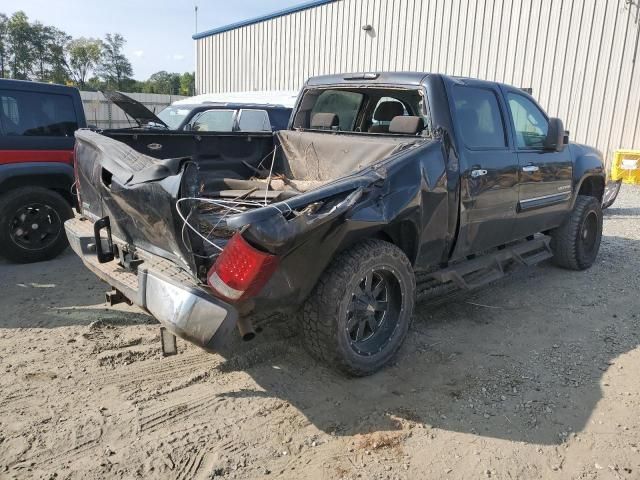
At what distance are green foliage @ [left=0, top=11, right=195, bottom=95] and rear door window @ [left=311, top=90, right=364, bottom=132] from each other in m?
37.6

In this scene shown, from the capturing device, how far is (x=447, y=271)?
166 inches

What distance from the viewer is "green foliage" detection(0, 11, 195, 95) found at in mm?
44375

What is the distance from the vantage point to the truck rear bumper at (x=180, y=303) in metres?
2.71

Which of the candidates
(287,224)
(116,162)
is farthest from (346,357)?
(116,162)

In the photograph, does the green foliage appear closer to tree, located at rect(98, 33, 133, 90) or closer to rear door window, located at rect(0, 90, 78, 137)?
tree, located at rect(98, 33, 133, 90)

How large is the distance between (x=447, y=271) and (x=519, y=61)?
38.2ft

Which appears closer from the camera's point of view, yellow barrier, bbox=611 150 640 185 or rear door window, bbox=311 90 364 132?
rear door window, bbox=311 90 364 132

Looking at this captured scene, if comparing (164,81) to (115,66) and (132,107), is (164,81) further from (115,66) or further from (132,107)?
(132,107)

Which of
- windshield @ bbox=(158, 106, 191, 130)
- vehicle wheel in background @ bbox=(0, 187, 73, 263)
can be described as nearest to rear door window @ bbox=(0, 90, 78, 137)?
vehicle wheel in background @ bbox=(0, 187, 73, 263)

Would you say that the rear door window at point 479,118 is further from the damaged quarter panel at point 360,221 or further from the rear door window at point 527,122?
the damaged quarter panel at point 360,221

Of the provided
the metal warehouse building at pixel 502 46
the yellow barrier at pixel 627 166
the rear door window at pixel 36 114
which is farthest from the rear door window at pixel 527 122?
the metal warehouse building at pixel 502 46

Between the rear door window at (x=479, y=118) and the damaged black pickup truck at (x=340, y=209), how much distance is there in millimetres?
17

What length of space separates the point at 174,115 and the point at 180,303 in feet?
26.9

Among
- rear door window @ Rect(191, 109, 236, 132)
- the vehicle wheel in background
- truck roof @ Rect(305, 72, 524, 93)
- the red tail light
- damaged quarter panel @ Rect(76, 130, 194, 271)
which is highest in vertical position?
truck roof @ Rect(305, 72, 524, 93)
